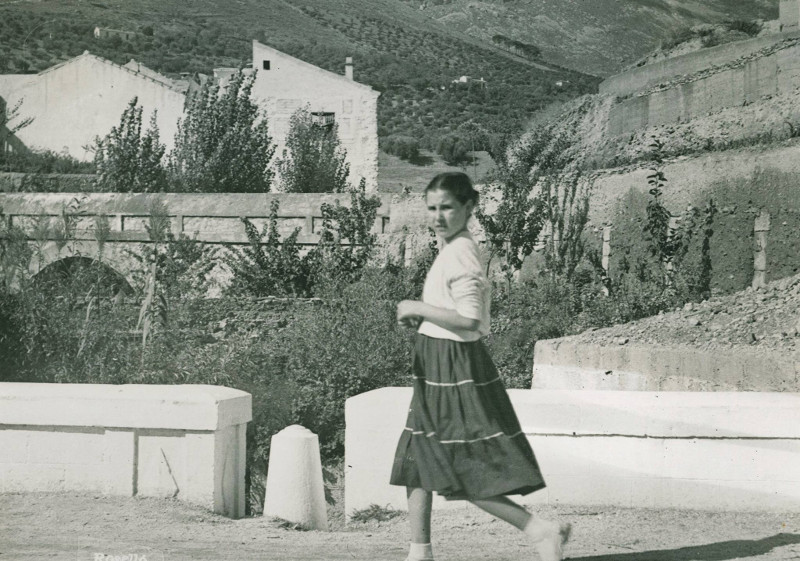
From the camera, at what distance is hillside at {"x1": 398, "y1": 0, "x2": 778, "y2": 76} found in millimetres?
67812

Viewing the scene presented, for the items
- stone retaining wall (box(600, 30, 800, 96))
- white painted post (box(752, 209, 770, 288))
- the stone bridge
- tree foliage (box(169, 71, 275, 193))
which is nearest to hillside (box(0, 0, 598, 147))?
tree foliage (box(169, 71, 275, 193))

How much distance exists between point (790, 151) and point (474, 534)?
39.0ft

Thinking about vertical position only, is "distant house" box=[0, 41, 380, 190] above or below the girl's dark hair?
above

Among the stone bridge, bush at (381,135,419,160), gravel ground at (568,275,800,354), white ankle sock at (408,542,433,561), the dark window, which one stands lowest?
white ankle sock at (408,542,433,561)

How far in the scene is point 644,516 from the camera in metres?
5.50

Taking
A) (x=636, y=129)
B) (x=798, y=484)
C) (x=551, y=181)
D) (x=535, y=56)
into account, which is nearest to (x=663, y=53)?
(x=636, y=129)

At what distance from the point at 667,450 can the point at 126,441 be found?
284 cm

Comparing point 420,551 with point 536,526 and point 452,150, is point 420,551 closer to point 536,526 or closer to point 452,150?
point 536,526

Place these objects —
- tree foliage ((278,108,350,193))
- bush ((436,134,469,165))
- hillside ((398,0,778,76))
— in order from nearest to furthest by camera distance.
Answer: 1. tree foliage ((278,108,350,193))
2. bush ((436,134,469,165))
3. hillside ((398,0,778,76))

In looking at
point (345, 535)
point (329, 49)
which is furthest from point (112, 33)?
point (345, 535)

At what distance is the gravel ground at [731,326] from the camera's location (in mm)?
9008

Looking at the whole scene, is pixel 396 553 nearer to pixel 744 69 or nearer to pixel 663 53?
pixel 744 69

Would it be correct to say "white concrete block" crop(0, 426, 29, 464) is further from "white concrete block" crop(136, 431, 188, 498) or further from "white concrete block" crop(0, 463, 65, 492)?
"white concrete block" crop(136, 431, 188, 498)

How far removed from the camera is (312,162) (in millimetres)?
33875
